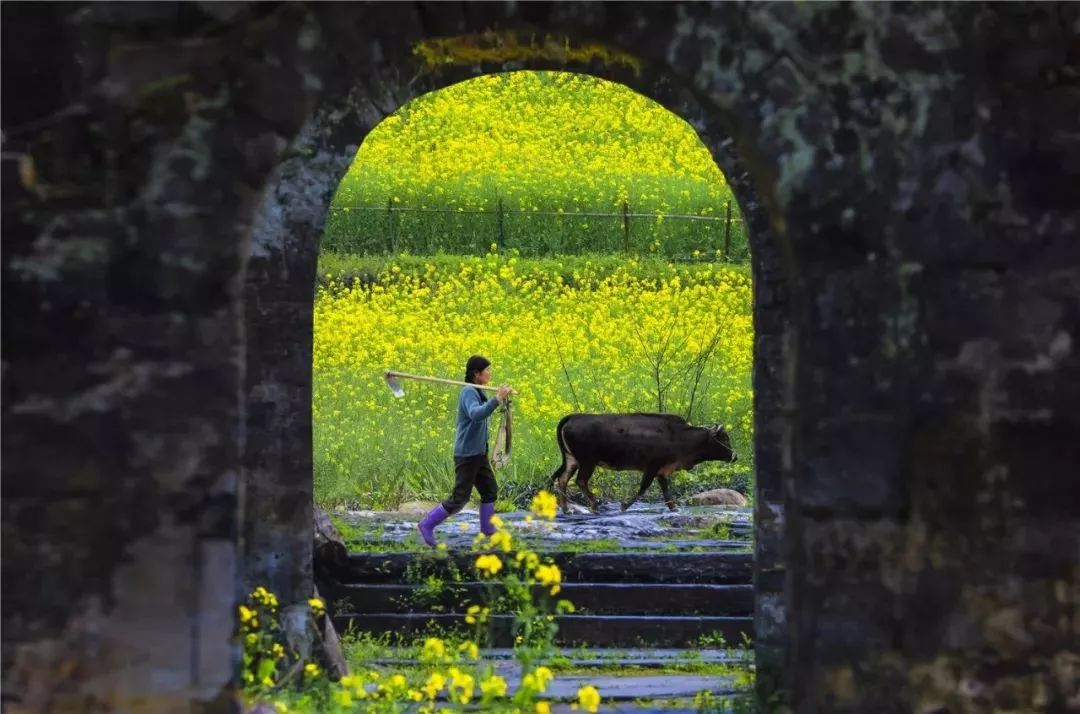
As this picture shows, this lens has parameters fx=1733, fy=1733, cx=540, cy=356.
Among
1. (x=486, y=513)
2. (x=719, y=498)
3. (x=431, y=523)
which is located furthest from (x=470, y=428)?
(x=719, y=498)

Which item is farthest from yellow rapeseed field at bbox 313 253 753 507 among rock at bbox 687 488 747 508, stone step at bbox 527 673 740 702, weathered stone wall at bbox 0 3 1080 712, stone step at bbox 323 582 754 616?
weathered stone wall at bbox 0 3 1080 712

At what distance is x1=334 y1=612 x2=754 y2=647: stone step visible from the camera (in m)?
9.93

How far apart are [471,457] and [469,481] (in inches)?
6.3

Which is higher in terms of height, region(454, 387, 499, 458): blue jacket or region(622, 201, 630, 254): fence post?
region(622, 201, 630, 254): fence post

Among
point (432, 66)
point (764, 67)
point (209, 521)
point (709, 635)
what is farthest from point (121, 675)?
point (709, 635)

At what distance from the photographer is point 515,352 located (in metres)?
18.6

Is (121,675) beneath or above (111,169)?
beneath

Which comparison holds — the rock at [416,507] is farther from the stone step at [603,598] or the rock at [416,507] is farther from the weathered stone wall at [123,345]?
the weathered stone wall at [123,345]

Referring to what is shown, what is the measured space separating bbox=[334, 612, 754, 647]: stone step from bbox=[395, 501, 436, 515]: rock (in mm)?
3469

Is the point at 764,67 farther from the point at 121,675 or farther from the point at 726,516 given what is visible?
the point at 726,516

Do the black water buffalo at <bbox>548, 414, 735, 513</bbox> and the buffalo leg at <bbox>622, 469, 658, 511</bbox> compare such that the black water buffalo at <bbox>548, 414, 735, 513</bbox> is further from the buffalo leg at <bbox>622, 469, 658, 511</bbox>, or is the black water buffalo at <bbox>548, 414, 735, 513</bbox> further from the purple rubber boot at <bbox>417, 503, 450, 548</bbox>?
the purple rubber boot at <bbox>417, 503, 450, 548</bbox>

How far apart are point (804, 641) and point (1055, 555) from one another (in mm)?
822

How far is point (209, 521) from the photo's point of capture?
5344 millimetres

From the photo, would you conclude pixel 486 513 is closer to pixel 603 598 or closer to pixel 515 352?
pixel 603 598
